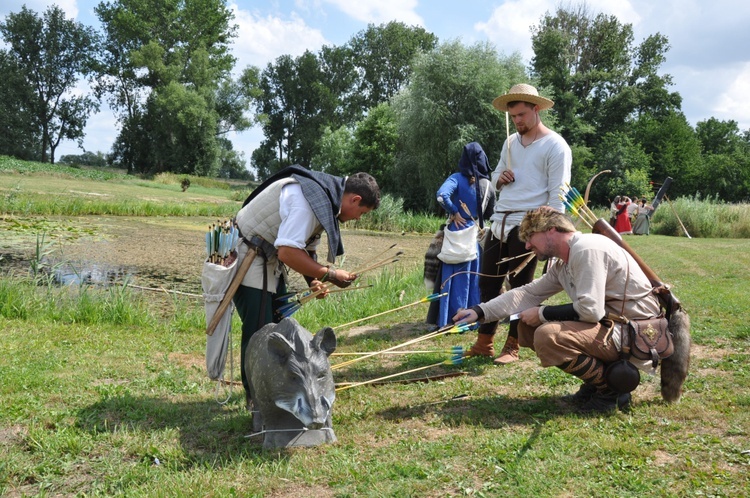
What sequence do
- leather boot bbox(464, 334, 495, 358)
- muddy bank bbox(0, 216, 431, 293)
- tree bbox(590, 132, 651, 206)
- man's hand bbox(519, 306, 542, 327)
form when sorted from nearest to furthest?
man's hand bbox(519, 306, 542, 327)
leather boot bbox(464, 334, 495, 358)
muddy bank bbox(0, 216, 431, 293)
tree bbox(590, 132, 651, 206)

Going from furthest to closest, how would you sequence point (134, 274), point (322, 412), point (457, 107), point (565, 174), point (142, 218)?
point (457, 107)
point (142, 218)
point (134, 274)
point (565, 174)
point (322, 412)

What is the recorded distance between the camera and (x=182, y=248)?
42.1ft

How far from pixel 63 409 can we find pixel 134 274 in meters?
6.23

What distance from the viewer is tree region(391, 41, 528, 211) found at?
2566 centimetres

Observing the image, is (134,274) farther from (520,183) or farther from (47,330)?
(520,183)

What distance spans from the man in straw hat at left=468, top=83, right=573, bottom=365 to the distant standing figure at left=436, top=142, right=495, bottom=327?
3.87 feet

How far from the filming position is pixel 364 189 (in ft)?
12.4

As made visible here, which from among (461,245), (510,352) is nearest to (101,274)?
(461,245)

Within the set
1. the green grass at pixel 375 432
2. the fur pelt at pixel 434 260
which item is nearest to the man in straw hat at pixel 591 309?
the green grass at pixel 375 432

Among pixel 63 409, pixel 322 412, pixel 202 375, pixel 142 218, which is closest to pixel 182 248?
pixel 142 218

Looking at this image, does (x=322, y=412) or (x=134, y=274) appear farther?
(x=134, y=274)

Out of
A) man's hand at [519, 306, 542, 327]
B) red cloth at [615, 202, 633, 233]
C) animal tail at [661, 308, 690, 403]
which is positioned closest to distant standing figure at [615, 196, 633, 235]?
red cloth at [615, 202, 633, 233]

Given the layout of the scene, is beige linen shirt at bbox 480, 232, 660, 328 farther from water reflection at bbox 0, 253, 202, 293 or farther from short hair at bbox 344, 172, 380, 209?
water reflection at bbox 0, 253, 202, 293

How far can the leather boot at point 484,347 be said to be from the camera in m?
5.23
